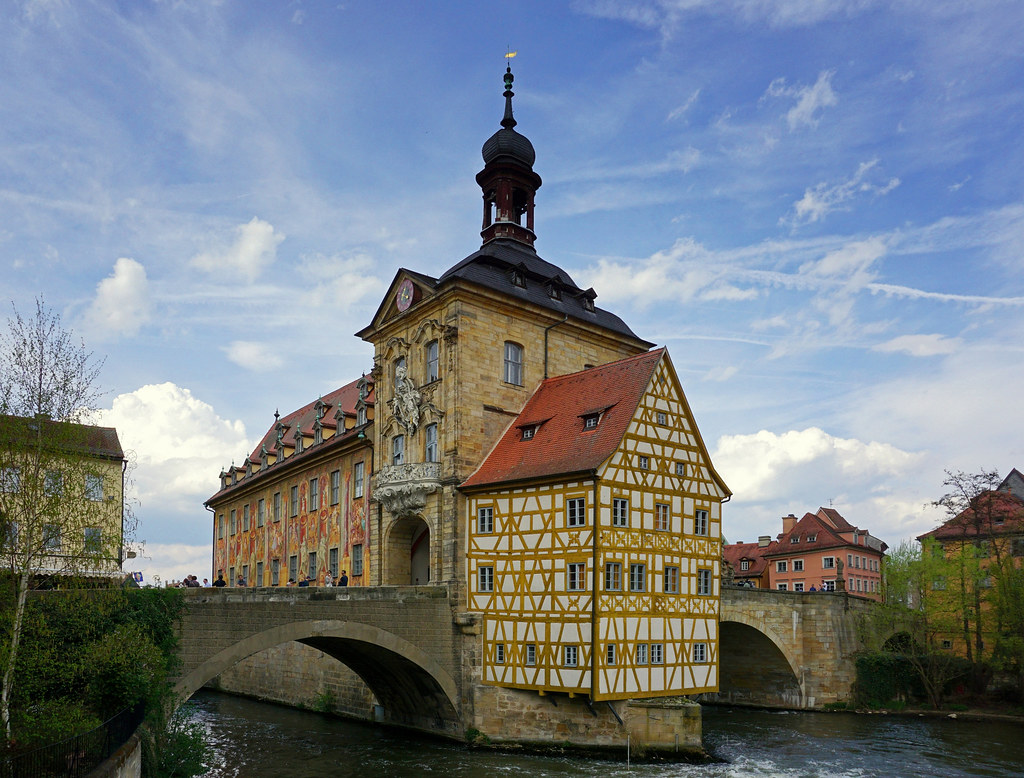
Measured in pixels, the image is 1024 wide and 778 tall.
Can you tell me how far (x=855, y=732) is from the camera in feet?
111

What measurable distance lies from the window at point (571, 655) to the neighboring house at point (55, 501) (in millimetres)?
13107

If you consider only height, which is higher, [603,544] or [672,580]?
[603,544]

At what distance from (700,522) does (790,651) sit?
1280 centimetres

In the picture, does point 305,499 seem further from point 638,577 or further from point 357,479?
point 638,577

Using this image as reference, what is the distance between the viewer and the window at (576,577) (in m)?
26.9

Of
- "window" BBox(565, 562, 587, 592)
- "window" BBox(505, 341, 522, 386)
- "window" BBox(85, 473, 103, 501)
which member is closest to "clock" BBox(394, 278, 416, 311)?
"window" BBox(505, 341, 522, 386)

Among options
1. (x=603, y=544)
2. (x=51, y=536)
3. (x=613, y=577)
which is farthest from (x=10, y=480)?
(x=613, y=577)

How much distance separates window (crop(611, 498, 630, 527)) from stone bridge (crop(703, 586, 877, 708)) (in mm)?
12907

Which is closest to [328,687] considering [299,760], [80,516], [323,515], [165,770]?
[323,515]

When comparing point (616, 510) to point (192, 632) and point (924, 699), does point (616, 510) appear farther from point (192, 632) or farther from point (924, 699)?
point (924, 699)

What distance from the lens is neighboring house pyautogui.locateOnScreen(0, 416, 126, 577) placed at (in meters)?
17.0

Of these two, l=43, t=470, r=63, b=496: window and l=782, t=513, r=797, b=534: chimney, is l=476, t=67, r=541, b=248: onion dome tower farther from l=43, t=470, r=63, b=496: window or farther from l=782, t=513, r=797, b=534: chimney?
l=782, t=513, r=797, b=534: chimney

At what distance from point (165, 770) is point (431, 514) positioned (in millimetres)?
12621

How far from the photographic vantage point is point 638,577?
91.3 ft
